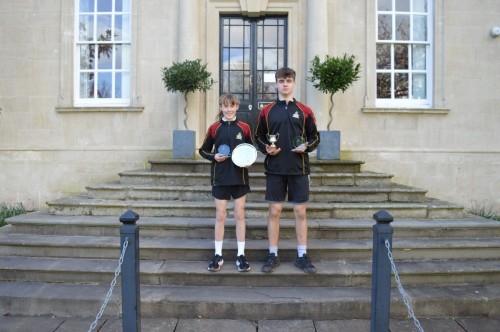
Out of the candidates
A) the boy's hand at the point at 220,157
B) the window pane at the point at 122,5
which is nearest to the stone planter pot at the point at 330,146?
the boy's hand at the point at 220,157

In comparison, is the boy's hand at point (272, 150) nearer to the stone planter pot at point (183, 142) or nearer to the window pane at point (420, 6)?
the stone planter pot at point (183, 142)

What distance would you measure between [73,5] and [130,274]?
7380mm

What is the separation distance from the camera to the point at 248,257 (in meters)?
4.81

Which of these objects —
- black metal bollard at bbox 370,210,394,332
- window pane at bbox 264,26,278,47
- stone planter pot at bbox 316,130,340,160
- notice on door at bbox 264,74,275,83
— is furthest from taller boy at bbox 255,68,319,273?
window pane at bbox 264,26,278,47

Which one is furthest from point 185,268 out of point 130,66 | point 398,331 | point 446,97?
point 446,97

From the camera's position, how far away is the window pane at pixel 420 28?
856 cm

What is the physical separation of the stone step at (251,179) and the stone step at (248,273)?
204cm

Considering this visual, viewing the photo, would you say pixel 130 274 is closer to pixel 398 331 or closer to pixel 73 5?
pixel 398 331

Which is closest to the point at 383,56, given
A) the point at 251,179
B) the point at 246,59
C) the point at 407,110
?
the point at 407,110

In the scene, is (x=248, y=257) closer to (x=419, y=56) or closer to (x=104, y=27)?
(x=419, y=56)

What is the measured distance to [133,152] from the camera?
8.36 m

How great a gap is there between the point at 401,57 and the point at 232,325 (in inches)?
277

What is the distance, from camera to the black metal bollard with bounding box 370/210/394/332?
3.16m

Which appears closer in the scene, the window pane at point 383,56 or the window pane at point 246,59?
the window pane at point 383,56
